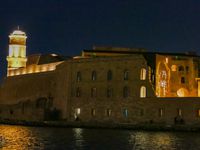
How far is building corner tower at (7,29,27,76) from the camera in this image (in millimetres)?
81688

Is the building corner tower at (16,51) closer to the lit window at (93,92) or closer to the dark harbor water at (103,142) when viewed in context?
the lit window at (93,92)

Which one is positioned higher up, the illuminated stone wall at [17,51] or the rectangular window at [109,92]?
the illuminated stone wall at [17,51]

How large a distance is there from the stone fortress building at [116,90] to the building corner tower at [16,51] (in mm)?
9207

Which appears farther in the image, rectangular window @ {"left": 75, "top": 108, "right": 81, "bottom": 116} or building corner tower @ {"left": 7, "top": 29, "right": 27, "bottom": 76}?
building corner tower @ {"left": 7, "top": 29, "right": 27, "bottom": 76}

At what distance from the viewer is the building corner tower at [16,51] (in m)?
81.7

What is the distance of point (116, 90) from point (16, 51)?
29.8 metres

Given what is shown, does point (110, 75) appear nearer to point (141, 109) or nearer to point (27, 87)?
point (141, 109)

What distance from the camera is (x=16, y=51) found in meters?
81.8

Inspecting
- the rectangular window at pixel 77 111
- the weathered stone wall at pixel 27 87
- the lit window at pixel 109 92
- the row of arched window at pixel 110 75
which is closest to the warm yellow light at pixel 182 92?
the row of arched window at pixel 110 75

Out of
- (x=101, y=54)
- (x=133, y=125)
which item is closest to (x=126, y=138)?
(x=133, y=125)

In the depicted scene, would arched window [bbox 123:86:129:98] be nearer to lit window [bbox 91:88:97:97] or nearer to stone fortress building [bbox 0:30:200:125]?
stone fortress building [bbox 0:30:200:125]

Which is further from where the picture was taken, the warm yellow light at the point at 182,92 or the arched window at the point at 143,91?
the warm yellow light at the point at 182,92

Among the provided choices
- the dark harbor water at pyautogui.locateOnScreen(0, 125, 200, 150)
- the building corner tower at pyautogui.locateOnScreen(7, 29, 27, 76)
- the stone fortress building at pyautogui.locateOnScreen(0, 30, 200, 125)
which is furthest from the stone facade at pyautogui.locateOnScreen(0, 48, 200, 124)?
the building corner tower at pyautogui.locateOnScreen(7, 29, 27, 76)

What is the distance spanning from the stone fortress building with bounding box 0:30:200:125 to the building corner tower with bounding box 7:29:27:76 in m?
9.21
